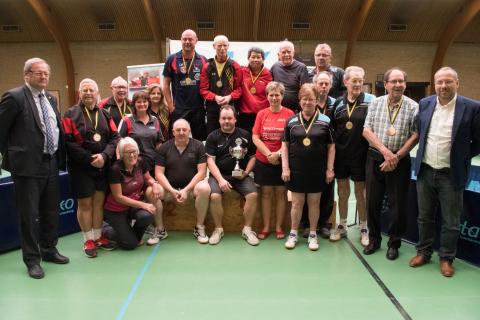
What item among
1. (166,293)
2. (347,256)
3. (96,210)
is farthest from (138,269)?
(347,256)

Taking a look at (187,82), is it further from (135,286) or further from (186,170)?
(135,286)

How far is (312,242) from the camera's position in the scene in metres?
3.69

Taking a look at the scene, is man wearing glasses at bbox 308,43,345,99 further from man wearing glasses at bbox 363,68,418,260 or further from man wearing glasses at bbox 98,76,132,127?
man wearing glasses at bbox 98,76,132,127

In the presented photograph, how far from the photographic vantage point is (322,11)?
13266 millimetres

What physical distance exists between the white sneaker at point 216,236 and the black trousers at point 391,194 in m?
1.55

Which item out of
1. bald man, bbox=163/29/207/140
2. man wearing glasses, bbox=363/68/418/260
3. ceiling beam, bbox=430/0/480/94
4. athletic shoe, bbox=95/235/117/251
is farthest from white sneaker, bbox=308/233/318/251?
ceiling beam, bbox=430/0/480/94

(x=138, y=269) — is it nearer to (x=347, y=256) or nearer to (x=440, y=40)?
(x=347, y=256)

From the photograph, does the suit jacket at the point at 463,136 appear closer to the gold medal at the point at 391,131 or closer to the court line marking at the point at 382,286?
the gold medal at the point at 391,131

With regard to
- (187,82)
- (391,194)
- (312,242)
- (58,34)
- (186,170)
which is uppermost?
(58,34)

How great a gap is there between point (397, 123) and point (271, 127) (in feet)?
3.99

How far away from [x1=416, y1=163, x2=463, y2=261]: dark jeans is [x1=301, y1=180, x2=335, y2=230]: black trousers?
966 millimetres

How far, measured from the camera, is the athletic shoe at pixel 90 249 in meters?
3.50

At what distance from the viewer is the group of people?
3.02 metres

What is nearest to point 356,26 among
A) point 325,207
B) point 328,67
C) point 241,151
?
point 328,67
